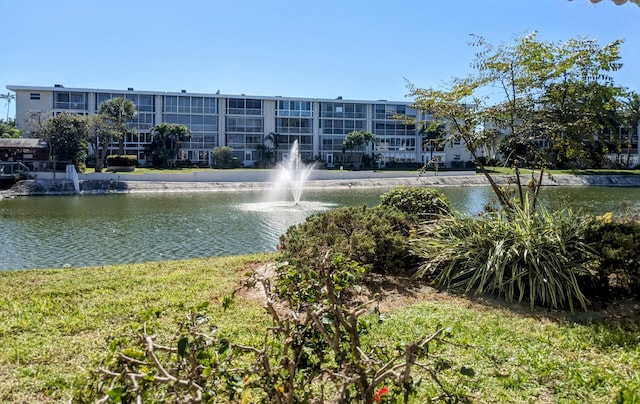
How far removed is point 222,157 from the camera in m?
53.4

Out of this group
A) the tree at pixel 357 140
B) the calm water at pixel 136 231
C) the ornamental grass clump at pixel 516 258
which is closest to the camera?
the ornamental grass clump at pixel 516 258

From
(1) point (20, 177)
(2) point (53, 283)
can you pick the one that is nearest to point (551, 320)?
(2) point (53, 283)

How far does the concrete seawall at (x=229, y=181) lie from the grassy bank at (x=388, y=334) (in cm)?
Result: 2596

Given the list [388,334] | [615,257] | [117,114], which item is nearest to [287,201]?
[615,257]

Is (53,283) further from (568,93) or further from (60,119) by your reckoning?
(60,119)

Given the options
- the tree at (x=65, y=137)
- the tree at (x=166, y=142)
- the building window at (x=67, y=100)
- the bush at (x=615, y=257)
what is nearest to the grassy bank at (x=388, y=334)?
the bush at (x=615, y=257)

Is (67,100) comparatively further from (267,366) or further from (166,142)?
(267,366)

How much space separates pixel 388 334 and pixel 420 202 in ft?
14.3

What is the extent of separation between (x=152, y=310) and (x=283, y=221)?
1641cm

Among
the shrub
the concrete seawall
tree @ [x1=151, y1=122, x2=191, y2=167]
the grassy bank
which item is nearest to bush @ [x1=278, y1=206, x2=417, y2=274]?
the grassy bank

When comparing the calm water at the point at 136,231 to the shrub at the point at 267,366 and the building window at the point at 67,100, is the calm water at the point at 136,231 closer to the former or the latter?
the shrub at the point at 267,366

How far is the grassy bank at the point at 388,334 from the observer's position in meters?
3.25

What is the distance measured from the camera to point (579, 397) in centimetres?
310

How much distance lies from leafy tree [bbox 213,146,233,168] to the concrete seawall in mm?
9517
